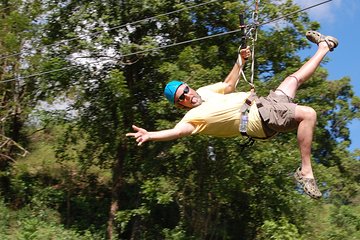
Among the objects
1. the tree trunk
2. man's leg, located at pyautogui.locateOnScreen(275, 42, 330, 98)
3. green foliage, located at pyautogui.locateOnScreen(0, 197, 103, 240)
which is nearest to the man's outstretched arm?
man's leg, located at pyautogui.locateOnScreen(275, 42, 330, 98)

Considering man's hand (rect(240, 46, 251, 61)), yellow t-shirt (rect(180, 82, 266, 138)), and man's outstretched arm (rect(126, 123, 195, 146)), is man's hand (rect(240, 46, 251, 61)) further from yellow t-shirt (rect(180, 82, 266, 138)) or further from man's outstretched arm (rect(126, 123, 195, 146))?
man's outstretched arm (rect(126, 123, 195, 146))

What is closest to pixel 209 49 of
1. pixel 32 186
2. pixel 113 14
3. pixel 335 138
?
pixel 113 14

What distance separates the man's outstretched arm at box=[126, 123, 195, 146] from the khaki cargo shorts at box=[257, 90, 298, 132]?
569mm

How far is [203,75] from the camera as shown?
884 centimetres

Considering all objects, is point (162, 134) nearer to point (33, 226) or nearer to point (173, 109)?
point (173, 109)

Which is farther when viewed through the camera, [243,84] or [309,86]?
[309,86]

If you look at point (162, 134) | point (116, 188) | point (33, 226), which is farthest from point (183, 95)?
point (116, 188)

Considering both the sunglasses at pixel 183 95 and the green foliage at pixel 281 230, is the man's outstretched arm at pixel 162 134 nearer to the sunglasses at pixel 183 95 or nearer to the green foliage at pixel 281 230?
the sunglasses at pixel 183 95

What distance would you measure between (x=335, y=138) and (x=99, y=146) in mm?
10716

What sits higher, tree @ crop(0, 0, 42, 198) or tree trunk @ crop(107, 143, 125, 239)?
tree @ crop(0, 0, 42, 198)

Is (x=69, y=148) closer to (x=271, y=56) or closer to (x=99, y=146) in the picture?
(x=99, y=146)

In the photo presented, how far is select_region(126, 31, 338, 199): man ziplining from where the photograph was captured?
163 inches

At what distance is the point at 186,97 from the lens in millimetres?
4508

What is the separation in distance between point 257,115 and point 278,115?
167 millimetres
